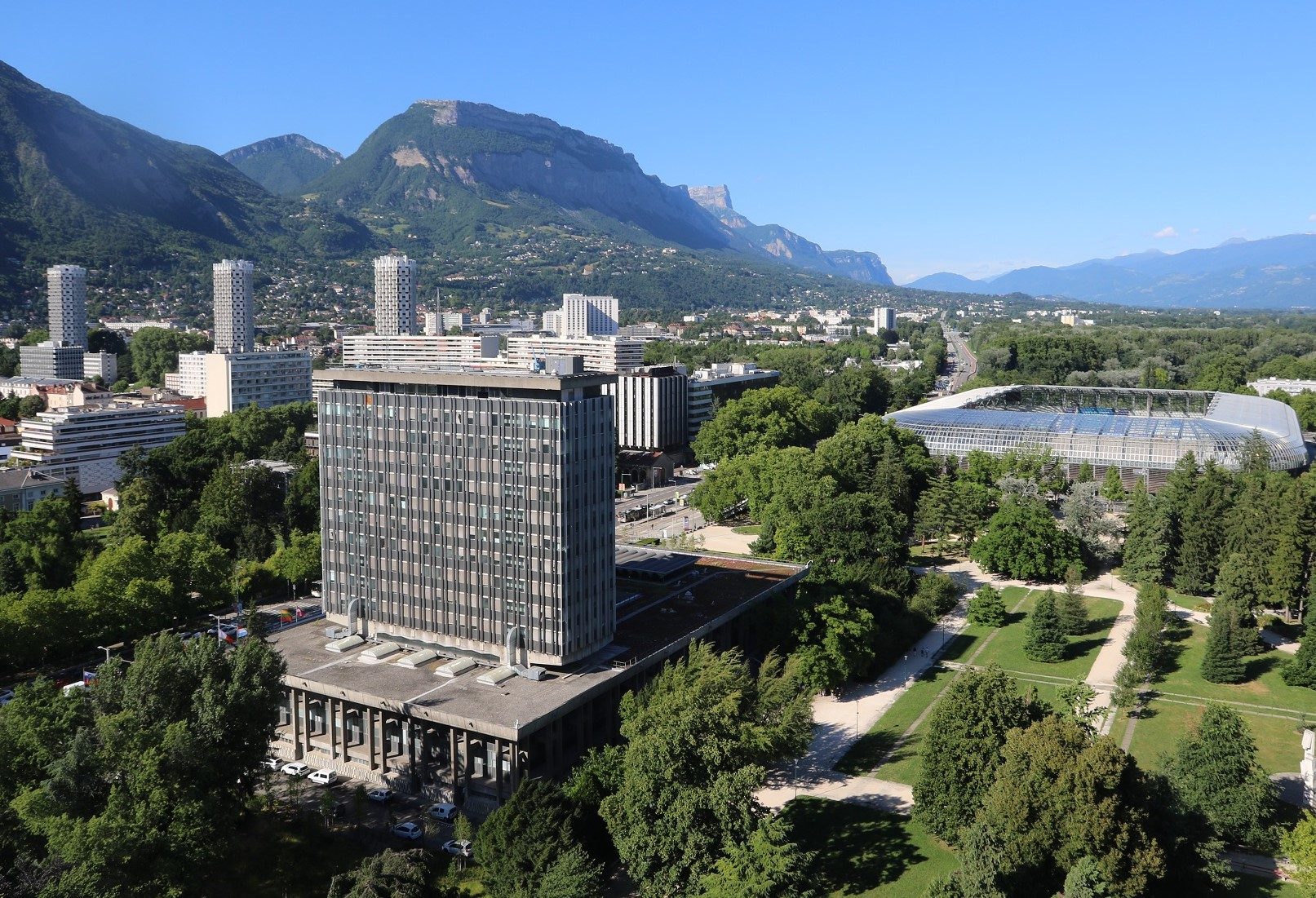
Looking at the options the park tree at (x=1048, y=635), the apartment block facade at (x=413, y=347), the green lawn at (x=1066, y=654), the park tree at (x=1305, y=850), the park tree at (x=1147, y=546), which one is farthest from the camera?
the apartment block facade at (x=413, y=347)

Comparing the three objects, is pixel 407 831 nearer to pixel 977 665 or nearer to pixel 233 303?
pixel 977 665

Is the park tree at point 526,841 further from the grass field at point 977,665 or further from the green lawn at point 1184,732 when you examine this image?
the green lawn at point 1184,732

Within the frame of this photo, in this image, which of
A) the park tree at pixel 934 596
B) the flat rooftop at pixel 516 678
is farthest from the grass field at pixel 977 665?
the flat rooftop at pixel 516 678

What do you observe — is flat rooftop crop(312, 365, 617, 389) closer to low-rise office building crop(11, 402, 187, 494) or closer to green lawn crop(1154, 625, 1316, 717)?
green lawn crop(1154, 625, 1316, 717)

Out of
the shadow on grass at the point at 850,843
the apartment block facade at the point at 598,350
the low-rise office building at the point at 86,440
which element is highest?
the apartment block facade at the point at 598,350

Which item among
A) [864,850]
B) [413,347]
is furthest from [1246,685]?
[413,347]
